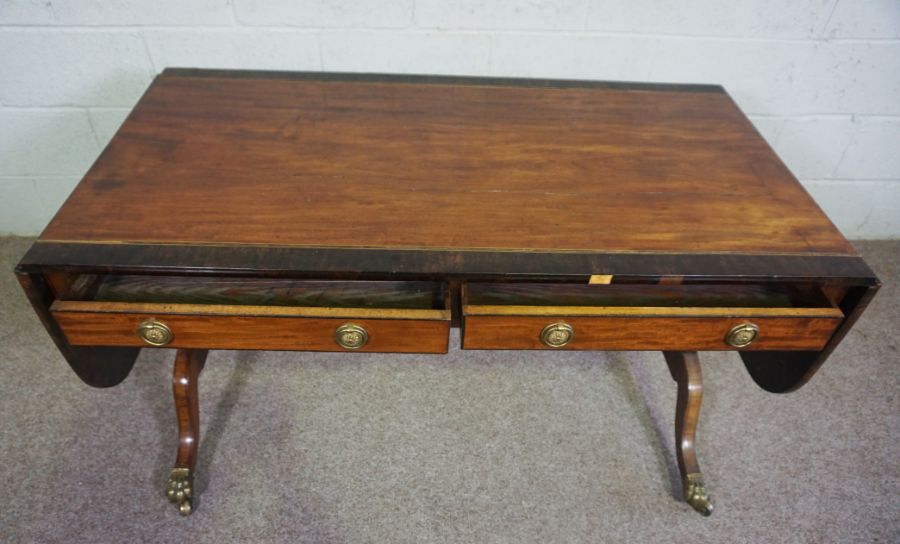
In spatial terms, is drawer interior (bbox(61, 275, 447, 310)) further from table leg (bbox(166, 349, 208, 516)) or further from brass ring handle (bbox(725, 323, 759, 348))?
brass ring handle (bbox(725, 323, 759, 348))

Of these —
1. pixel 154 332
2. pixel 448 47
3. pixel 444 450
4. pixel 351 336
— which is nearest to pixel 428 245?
pixel 351 336

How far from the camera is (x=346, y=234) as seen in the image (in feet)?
2.72

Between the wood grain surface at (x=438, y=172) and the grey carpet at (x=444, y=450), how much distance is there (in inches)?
22.4

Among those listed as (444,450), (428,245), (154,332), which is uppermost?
(428,245)

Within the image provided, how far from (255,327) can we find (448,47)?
809 millimetres

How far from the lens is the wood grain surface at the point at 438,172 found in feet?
2.76

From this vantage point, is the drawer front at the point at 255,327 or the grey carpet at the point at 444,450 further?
the grey carpet at the point at 444,450

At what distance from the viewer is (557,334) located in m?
0.85

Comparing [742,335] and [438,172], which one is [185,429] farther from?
[742,335]

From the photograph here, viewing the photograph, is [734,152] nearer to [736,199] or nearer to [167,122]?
[736,199]

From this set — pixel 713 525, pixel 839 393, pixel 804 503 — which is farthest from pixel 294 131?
pixel 839 393

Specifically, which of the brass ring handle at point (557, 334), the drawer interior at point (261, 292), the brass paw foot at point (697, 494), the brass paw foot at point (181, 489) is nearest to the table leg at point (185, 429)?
the brass paw foot at point (181, 489)

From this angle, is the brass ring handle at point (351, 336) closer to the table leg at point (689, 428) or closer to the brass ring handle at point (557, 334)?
the brass ring handle at point (557, 334)

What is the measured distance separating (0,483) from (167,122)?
769 millimetres
